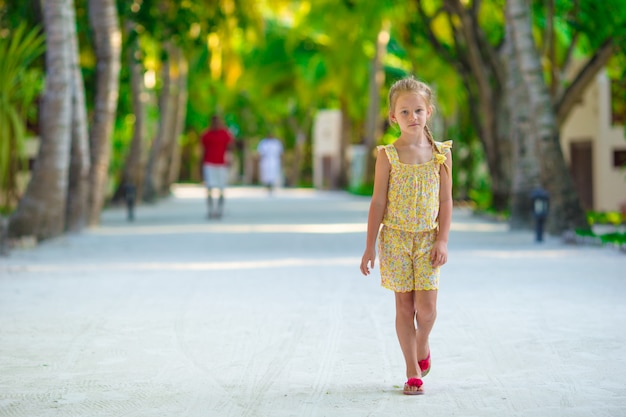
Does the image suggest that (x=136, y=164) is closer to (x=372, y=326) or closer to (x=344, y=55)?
(x=344, y=55)

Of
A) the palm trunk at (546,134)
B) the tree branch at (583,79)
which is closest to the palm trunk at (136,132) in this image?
the tree branch at (583,79)

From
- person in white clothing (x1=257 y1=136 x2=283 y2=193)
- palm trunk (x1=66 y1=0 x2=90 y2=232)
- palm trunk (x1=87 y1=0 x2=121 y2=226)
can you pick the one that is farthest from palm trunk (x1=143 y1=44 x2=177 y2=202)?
palm trunk (x1=66 y1=0 x2=90 y2=232)

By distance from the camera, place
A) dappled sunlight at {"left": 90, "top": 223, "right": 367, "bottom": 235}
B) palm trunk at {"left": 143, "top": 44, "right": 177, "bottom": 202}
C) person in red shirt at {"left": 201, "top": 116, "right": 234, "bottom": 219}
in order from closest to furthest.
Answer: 1. dappled sunlight at {"left": 90, "top": 223, "right": 367, "bottom": 235}
2. person in red shirt at {"left": 201, "top": 116, "right": 234, "bottom": 219}
3. palm trunk at {"left": 143, "top": 44, "right": 177, "bottom": 202}

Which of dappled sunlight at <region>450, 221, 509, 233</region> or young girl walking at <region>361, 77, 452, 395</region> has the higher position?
young girl walking at <region>361, 77, 452, 395</region>

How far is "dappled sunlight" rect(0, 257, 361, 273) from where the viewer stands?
42.1ft

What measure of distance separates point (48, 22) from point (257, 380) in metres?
10.6

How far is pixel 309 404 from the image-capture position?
5848 mm

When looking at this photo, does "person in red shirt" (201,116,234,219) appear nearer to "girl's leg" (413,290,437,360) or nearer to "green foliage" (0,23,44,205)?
"green foliage" (0,23,44,205)

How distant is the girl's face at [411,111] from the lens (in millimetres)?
6203

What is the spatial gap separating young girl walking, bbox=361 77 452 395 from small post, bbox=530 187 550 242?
9.90 meters

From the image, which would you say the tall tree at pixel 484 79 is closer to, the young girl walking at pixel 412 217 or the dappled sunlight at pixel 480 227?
the dappled sunlight at pixel 480 227

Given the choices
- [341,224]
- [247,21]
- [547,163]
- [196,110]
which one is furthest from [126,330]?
[196,110]

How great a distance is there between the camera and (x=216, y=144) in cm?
2298

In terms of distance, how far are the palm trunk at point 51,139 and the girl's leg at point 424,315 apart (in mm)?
10601
